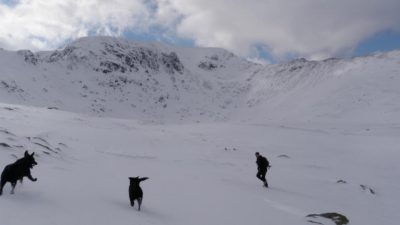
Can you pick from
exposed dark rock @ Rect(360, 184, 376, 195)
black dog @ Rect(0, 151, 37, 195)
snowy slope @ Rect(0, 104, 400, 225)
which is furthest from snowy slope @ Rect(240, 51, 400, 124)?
black dog @ Rect(0, 151, 37, 195)

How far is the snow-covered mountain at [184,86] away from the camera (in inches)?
4301

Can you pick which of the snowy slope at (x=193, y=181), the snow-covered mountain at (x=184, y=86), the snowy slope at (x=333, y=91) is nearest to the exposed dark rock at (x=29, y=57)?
the snow-covered mountain at (x=184, y=86)

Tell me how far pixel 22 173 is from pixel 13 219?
2.75 metres

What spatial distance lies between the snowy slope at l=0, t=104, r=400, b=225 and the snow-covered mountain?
207ft

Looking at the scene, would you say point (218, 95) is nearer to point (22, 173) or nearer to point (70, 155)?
point (70, 155)

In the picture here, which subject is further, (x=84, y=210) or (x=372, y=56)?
(x=372, y=56)

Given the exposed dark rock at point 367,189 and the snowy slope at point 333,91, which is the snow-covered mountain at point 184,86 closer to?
the snowy slope at point 333,91

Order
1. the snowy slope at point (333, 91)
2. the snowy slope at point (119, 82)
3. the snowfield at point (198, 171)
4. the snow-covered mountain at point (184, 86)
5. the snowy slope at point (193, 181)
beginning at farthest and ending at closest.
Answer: the snowy slope at point (119, 82) → the snow-covered mountain at point (184, 86) → the snowy slope at point (333, 91) → the snowfield at point (198, 171) → the snowy slope at point (193, 181)

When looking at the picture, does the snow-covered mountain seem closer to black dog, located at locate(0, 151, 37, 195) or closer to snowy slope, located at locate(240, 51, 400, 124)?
snowy slope, located at locate(240, 51, 400, 124)

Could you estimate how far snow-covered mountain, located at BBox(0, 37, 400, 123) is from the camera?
10925 cm

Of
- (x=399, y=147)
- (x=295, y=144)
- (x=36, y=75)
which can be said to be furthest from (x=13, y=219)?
(x=36, y=75)

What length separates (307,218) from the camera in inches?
549

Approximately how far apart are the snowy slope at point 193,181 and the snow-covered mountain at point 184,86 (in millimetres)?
63159

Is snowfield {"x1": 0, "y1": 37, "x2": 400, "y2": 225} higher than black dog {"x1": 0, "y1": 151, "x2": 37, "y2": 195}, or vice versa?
snowfield {"x1": 0, "y1": 37, "x2": 400, "y2": 225}
